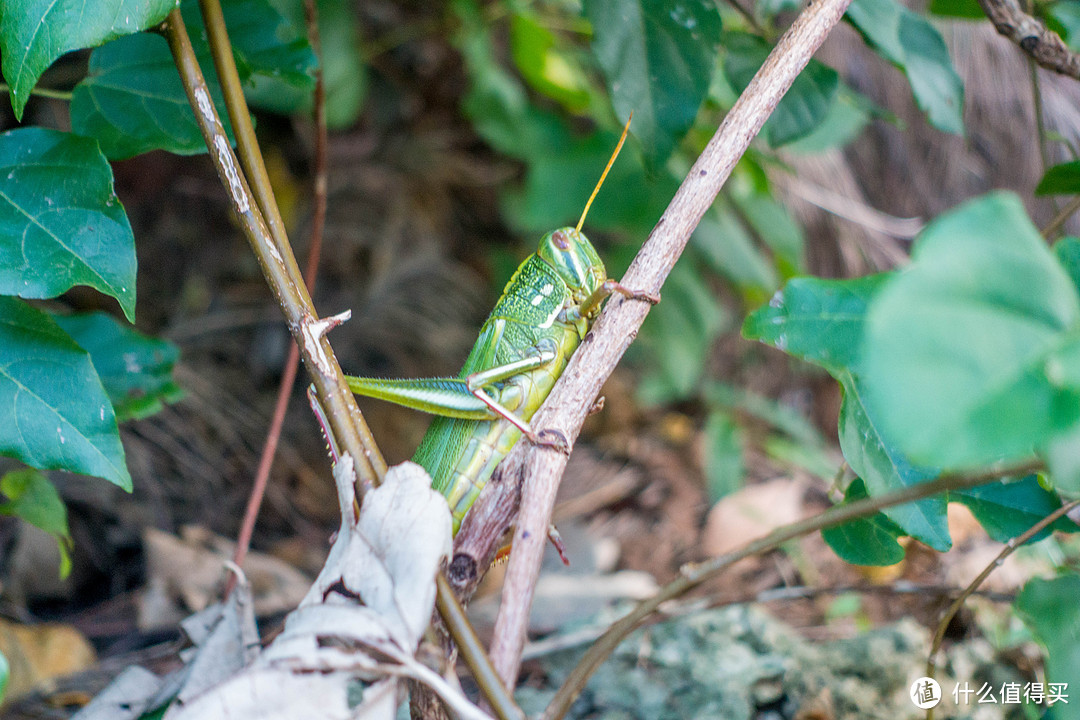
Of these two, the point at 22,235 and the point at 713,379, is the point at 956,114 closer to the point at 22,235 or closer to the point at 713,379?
the point at 22,235

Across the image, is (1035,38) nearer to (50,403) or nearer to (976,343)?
(976,343)

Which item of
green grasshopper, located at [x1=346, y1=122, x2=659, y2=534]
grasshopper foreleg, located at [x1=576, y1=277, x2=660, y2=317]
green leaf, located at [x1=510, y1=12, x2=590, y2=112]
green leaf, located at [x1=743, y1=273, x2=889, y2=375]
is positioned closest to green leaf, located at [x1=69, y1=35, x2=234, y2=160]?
green grasshopper, located at [x1=346, y1=122, x2=659, y2=534]

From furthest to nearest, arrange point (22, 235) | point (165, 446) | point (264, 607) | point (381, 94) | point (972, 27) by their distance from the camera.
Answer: point (381, 94) < point (972, 27) < point (165, 446) < point (264, 607) < point (22, 235)

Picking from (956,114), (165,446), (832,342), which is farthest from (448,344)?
(832,342)

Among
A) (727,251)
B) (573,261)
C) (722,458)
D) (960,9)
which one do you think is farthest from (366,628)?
(722,458)

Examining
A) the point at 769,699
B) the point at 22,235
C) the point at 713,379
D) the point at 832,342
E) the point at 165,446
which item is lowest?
the point at 713,379

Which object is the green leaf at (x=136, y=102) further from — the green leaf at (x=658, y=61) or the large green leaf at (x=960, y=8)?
the large green leaf at (x=960, y=8)
